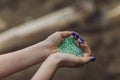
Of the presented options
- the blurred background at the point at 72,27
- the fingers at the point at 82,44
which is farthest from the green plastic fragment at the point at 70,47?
the blurred background at the point at 72,27

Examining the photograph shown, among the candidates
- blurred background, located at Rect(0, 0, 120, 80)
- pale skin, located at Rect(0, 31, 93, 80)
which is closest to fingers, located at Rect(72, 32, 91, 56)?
pale skin, located at Rect(0, 31, 93, 80)

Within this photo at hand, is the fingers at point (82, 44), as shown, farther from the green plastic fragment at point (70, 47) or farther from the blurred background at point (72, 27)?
the blurred background at point (72, 27)

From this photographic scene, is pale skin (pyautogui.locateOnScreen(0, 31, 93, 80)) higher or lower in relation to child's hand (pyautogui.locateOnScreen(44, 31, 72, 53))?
lower

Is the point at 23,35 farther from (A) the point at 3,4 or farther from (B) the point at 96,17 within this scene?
(A) the point at 3,4

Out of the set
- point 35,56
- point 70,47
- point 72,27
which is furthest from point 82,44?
point 72,27

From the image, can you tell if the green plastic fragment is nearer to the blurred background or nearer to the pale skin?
the pale skin

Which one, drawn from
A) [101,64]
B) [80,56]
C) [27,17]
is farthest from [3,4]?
[80,56]
